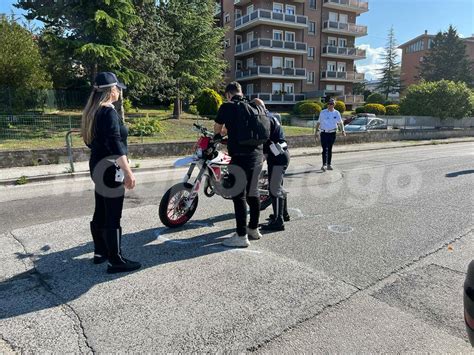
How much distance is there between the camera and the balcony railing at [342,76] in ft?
148

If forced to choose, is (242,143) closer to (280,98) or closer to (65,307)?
(65,307)

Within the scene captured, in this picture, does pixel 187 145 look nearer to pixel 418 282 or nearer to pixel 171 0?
pixel 418 282

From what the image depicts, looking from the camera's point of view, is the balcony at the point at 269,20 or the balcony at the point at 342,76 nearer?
the balcony at the point at 269,20

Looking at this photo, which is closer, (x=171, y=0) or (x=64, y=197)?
(x=64, y=197)

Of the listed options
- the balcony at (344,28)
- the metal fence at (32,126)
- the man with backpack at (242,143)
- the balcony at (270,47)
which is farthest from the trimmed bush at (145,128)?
the balcony at (344,28)

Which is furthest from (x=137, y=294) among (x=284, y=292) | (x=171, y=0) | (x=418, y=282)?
(x=171, y=0)

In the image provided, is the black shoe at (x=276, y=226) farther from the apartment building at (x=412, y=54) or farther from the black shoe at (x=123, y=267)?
the apartment building at (x=412, y=54)

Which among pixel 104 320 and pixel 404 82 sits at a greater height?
pixel 404 82

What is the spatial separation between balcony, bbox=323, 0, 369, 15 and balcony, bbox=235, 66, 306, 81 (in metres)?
9.76

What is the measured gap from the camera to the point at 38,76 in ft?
51.6

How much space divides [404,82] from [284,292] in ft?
261

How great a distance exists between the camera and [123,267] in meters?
3.78

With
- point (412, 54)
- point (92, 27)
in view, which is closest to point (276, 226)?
point (92, 27)

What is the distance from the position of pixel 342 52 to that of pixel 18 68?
39.7 meters
